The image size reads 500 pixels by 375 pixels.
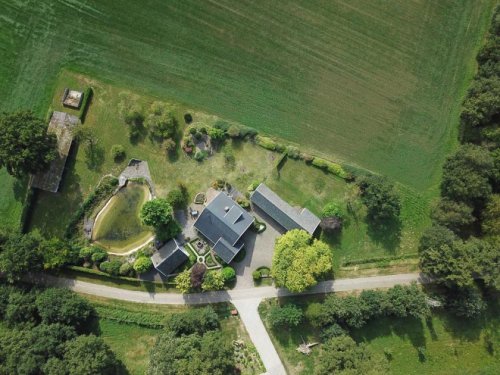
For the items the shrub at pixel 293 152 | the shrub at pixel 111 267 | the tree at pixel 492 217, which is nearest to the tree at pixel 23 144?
the shrub at pixel 111 267

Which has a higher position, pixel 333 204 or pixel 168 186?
pixel 333 204

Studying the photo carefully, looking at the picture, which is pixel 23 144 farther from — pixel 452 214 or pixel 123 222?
pixel 452 214

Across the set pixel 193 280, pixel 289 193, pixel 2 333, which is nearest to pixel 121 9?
pixel 289 193

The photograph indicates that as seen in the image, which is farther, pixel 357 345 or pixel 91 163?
pixel 91 163

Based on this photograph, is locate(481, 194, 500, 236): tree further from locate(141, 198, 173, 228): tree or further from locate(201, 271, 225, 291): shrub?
locate(141, 198, 173, 228): tree

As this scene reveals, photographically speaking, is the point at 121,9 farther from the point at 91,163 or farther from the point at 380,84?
the point at 380,84

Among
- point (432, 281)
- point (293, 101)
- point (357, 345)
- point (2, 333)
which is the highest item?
point (293, 101)
